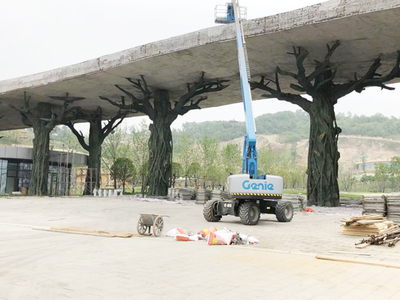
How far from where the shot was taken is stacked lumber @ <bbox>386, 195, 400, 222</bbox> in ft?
47.7

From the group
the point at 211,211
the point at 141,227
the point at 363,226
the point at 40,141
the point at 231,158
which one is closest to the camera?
the point at 141,227

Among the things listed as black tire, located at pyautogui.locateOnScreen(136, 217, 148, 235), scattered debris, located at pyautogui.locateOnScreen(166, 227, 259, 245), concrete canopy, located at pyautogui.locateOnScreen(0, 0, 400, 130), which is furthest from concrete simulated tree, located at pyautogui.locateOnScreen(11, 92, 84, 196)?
scattered debris, located at pyautogui.locateOnScreen(166, 227, 259, 245)

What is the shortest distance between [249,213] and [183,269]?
732cm

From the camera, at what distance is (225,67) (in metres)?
25.0

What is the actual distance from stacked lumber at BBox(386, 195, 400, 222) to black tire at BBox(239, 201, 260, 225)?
5061mm

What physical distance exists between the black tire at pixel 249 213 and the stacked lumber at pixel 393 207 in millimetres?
5061

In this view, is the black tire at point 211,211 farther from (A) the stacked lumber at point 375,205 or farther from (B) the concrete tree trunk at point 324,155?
(B) the concrete tree trunk at point 324,155

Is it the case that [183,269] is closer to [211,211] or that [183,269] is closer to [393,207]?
[211,211]

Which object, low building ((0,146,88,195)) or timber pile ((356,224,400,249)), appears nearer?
timber pile ((356,224,400,249))

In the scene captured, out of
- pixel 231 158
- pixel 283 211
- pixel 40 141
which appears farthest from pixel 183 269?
pixel 231 158

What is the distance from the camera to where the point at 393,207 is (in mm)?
14750

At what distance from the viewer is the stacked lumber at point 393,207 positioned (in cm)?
1455

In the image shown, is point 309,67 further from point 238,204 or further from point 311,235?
point 311,235

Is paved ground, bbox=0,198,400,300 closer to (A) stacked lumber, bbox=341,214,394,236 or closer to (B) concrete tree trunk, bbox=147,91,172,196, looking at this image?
(A) stacked lumber, bbox=341,214,394,236
